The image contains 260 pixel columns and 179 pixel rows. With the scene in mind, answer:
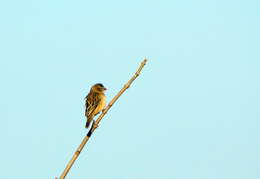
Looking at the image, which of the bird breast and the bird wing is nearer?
the bird wing

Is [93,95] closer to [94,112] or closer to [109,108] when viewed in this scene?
[94,112]

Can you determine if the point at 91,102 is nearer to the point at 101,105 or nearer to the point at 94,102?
the point at 94,102

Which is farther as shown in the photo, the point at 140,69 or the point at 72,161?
the point at 140,69

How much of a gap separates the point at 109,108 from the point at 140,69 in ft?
2.24

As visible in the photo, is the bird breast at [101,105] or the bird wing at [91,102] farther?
A: the bird breast at [101,105]

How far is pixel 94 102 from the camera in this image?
13.6 meters

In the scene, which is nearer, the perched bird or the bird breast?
the perched bird

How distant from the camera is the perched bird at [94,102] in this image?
43.6 ft

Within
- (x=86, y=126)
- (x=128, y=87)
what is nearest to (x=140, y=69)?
(x=128, y=87)

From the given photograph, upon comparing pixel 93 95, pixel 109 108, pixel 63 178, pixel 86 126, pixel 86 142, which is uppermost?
pixel 93 95

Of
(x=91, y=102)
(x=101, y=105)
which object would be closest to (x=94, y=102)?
(x=91, y=102)

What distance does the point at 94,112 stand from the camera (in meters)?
13.4

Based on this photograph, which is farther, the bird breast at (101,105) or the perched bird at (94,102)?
the bird breast at (101,105)

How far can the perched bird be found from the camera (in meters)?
13.3
